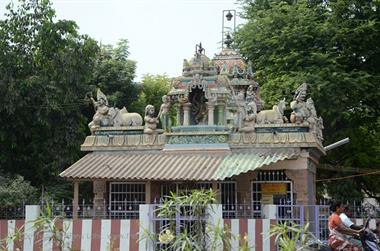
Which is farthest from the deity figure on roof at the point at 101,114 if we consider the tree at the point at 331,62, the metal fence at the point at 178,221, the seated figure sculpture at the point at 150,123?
the metal fence at the point at 178,221

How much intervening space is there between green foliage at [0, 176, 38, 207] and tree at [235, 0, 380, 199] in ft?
30.9

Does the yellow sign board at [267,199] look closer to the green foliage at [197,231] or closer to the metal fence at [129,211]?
the metal fence at [129,211]

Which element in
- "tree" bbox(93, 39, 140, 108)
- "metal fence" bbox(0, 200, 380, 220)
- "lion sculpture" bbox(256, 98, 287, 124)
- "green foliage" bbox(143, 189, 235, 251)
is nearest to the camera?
"green foliage" bbox(143, 189, 235, 251)

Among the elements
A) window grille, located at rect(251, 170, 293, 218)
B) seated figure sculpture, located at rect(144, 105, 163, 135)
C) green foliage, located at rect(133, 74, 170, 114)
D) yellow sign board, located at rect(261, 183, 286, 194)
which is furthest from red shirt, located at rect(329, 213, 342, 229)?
green foliage, located at rect(133, 74, 170, 114)

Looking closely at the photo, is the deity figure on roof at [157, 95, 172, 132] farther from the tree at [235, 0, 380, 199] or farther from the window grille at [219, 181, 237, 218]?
the tree at [235, 0, 380, 199]

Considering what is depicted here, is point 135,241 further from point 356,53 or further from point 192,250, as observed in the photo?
point 356,53

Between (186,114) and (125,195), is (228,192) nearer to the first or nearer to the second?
(186,114)

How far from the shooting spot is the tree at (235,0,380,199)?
2214 cm

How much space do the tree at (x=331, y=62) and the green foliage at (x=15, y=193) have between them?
942 cm

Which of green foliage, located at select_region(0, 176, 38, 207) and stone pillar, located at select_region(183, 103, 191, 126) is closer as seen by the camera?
green foliage, located at select_region(0, 176, 38, 207)

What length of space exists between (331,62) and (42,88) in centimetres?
1035

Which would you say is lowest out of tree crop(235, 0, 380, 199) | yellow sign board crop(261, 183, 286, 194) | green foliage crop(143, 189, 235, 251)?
green foliage crop(143, 189, 235, 251)

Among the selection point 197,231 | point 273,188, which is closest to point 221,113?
point 273,188

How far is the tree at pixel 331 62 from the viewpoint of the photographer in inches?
872
